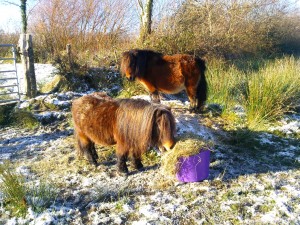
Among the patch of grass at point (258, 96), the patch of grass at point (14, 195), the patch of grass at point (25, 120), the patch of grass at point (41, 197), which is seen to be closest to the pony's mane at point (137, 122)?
the patch of grass at point (41, 197)

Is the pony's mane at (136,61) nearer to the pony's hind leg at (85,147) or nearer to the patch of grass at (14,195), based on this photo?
the pony's hind leg at (85,147)

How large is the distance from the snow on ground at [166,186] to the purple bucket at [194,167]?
10cm

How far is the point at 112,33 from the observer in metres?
11.9

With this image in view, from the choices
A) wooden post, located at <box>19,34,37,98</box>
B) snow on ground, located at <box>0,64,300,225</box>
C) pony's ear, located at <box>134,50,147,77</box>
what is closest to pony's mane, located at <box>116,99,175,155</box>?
snow on ground, located at <box>0,64,300,225</box>

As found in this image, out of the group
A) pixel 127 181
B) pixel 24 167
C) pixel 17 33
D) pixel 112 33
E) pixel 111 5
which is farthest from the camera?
pixel 17 33

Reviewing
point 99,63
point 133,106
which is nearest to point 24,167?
point 133,106

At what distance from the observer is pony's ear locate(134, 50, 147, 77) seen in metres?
5.21

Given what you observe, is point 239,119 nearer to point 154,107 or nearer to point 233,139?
point 233,139

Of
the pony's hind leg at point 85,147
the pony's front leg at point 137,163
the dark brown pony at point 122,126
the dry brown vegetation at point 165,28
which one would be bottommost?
the pony's front leg at point 137,163

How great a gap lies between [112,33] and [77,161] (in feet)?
29.1

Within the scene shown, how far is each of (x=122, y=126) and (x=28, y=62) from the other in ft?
14.5

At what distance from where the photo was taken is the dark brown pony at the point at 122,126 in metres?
3.15

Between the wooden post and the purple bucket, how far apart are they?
4922mm

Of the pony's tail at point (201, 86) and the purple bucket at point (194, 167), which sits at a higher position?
the pony's tail at point (201, 86)
